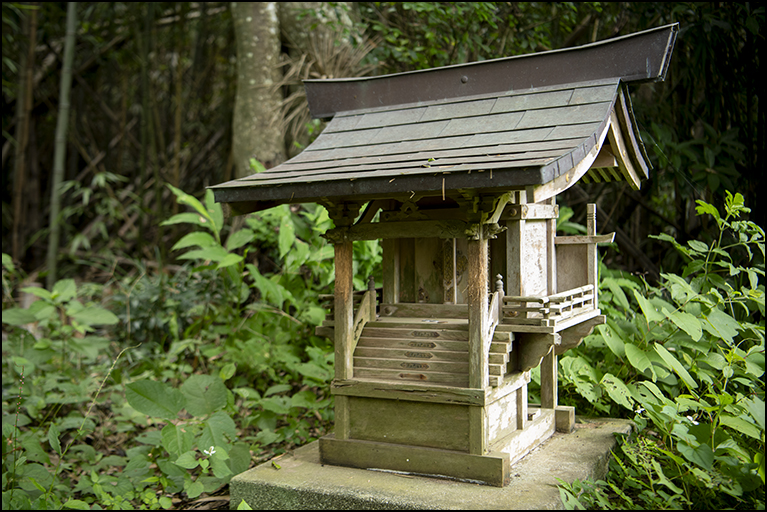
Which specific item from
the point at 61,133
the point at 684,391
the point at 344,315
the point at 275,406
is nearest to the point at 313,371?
the point at 275,406

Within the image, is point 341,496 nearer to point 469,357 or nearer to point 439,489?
point 439,489

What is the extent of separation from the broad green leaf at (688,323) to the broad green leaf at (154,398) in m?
3.65

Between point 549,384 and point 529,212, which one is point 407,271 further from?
point 549,384

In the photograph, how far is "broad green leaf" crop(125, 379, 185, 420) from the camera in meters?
4.39

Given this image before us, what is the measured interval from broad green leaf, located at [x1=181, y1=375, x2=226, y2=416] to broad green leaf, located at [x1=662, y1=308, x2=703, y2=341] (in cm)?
339

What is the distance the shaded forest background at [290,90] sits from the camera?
6.77 m

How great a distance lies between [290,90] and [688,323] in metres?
6.38

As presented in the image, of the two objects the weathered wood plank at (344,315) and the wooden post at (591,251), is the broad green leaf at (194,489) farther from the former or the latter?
the wooden post at (591,251)

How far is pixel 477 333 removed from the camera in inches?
148

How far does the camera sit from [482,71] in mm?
4488

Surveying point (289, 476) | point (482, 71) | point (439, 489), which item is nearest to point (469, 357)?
point (439, 489)


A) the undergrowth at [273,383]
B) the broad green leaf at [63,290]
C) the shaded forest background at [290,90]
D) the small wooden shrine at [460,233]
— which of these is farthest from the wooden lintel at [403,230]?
Answer: the broad green leaf at [63,290]

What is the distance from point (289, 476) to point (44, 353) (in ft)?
12.5

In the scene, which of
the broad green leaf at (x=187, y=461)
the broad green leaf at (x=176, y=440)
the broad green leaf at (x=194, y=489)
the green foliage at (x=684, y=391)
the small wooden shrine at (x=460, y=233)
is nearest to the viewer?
the green foliage at (x=684, y=391)
